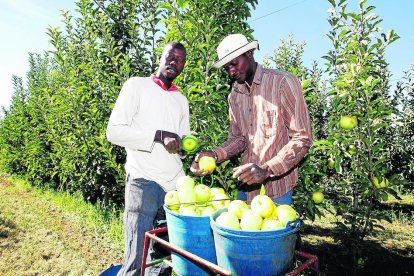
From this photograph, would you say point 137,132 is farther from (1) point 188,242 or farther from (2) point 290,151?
(2) point 290,151

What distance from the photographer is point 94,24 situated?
18.1 feet

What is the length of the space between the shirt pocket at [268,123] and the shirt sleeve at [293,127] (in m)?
0.08

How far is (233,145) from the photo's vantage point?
2.68 meters

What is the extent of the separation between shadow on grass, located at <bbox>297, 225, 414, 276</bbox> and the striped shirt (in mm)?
1513

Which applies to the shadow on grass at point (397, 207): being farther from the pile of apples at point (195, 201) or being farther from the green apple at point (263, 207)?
the green apple at point (263, 207)

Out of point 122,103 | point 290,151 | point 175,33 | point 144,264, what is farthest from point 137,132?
point 175,33

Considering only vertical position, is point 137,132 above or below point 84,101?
below

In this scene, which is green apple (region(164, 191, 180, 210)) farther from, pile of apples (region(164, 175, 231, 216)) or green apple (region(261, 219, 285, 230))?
green apple (region(261, 219, 285, 230))

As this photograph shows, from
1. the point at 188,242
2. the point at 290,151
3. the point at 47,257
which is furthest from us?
the point at 47,257

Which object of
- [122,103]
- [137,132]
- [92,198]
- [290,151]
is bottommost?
[92,198]

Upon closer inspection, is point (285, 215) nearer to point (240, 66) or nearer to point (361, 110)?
point (240, 66)

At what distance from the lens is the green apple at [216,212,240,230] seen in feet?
5.09

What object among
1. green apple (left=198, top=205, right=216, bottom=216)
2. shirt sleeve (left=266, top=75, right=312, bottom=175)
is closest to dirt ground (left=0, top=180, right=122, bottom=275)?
green apple (left=198, top=205, right=216, bottom=216)

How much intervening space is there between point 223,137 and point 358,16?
1.96 meters
